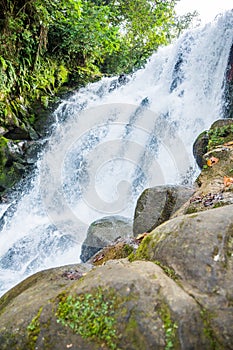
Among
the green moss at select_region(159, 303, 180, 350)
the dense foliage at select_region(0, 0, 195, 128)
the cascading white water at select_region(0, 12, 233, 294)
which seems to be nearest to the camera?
the green moss at select_region(159, 303, 180, 350)

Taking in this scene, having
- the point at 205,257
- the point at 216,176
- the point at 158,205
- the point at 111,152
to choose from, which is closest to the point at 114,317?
the point at 205,257

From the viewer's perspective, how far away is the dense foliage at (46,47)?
829 centimetres

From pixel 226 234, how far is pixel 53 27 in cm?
1045

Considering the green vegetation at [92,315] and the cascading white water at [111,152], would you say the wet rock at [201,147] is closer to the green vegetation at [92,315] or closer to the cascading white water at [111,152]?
the cascading white water at [111,152]

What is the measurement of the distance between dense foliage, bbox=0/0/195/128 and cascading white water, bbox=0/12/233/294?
3.34 feet

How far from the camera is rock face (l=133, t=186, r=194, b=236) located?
444 centimetres

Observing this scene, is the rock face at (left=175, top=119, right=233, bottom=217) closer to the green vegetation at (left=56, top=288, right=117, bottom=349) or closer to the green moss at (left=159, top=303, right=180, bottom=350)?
the green moss at (left=159, top=303, right=180, bottom=350)

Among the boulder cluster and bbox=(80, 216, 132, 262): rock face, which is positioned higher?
the boulder cluster

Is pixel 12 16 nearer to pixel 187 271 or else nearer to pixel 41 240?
pixel 41 240

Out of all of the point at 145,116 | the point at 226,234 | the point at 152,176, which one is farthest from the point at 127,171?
the point at 226,234

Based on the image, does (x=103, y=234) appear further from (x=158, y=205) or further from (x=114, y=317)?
(x=114, y=317)

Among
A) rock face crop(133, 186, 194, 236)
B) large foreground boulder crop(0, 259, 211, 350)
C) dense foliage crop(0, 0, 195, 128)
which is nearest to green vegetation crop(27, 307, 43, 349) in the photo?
large foreground boulder crop(0, 259, 211, 350)

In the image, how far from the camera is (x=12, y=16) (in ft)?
26.1

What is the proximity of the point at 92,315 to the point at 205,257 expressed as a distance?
2.39ft
